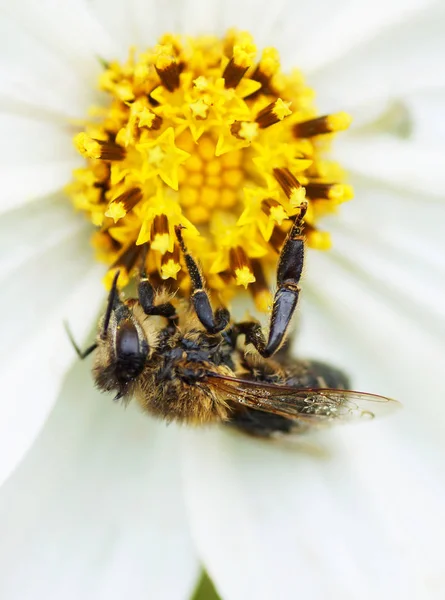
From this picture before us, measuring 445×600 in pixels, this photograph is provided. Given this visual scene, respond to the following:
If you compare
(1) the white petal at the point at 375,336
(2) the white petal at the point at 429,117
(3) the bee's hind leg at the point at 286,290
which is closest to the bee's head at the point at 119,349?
(3) the bee's hind leg at the point at 286,290

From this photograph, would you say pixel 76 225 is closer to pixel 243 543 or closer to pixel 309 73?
pixel 309 73

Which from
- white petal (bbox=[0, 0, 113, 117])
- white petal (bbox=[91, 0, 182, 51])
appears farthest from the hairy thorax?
white petal (bbox=[91, 0, 182, 51])

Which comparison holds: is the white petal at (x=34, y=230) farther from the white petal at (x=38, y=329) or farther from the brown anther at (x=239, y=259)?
the brown anther at (x=239, y=259)

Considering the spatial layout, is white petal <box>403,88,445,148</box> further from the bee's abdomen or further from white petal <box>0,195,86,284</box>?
white petal <box>0,195,86,284</box>

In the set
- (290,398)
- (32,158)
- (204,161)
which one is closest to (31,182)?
(32,158)

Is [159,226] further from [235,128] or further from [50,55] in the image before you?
[50,55]

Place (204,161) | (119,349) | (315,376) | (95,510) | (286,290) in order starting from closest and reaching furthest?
(119,349) → (286,290) → (315,376) → (204,161) → (95,510)

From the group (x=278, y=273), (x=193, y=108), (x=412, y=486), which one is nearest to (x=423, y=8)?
(x=193, y=108)
